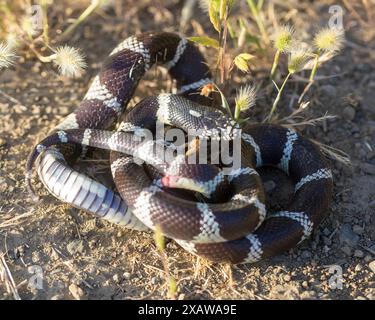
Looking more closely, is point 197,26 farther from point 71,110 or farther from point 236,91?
point 71,110

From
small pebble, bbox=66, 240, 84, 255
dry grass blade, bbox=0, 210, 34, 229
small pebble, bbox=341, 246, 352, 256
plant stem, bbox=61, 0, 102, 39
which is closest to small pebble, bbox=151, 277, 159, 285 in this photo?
small pebble, bbox=66, 240, 84, 255

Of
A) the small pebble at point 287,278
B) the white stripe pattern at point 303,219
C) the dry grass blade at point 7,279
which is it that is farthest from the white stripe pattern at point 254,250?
the dry grass blade at point 7,279

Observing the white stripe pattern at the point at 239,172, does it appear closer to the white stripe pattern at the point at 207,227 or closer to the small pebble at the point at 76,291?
the white stripe pattern at the point at 207,227

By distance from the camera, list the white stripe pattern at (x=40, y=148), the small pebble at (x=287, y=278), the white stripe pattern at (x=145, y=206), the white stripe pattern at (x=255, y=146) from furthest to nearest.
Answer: the white stripe pattern at (x=255, y=146) → the white stripe pattern at (x=40, y=148) → the small pebble at (x=287, y=278) → the white stripe pattern at (x=145, y=206)

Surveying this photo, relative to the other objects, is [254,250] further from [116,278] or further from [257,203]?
[116,278]

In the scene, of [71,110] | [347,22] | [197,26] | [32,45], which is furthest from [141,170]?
[347,22]
